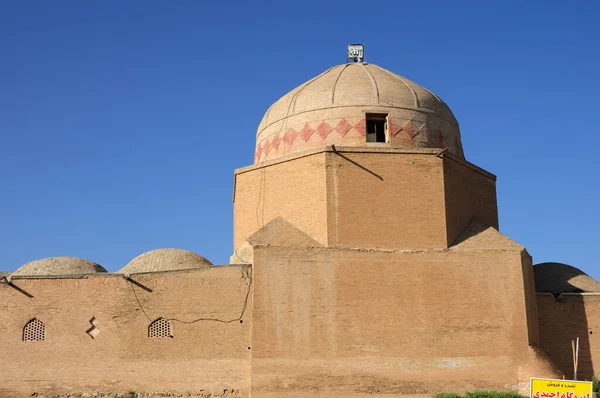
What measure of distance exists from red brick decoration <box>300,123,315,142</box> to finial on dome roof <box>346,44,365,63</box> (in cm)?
339

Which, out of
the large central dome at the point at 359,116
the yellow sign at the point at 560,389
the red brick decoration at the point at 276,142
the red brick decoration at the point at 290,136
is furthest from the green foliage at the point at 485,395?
the red brick decoration at the point at 276,142

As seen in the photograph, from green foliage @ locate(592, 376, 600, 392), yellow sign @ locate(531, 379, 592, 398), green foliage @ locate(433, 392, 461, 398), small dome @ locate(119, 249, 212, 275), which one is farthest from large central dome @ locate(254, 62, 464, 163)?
yellow sign @ locate(531, 379, 592, 398)

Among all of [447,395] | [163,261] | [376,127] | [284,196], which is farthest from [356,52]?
[447,395]

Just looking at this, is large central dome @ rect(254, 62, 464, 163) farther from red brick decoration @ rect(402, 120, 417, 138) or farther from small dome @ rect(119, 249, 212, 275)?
small dome @ rect(119, 249, 212, 275)

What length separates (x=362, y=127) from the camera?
633 inches

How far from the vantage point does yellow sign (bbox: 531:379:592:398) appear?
33.4ft

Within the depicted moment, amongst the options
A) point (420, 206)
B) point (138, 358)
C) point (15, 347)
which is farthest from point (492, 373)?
point (15, 347)

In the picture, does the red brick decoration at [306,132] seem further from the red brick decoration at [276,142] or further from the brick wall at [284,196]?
the brick wall at [284,196]

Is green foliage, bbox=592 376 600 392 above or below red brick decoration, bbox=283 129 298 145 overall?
below

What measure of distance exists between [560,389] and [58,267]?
11330 millimetres

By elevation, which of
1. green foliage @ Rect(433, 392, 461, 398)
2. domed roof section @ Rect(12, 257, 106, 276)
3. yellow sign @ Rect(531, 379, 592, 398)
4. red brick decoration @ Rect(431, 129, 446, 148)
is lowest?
green foliage @ Rect(433, 392, 461, 398)

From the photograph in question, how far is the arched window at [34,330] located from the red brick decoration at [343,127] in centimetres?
750

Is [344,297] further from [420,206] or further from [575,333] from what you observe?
[575,333]

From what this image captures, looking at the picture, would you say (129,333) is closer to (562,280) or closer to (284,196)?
(284,196)
